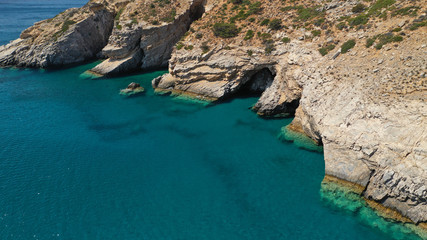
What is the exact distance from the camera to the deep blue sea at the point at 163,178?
23344mm

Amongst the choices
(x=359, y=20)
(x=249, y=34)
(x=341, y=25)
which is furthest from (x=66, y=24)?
(x=359, y=20)

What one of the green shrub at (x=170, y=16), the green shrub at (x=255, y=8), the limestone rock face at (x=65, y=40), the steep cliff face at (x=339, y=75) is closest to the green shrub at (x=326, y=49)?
the steep cliff face at (x=339, y=75)

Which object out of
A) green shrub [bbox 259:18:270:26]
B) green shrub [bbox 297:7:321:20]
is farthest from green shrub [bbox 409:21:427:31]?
green shrub [bbox 259:18:270:26]

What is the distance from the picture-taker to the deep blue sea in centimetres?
2334

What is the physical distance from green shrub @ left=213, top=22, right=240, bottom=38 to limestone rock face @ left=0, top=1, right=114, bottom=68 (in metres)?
39.0

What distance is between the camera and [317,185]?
27.1m

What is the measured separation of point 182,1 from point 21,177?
157 ft

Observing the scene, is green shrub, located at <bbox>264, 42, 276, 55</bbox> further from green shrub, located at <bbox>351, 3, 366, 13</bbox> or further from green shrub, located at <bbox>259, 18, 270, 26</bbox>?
green shrub, located at <bbox>351, 3, 366, 13</bbox>

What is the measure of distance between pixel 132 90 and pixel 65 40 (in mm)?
31563

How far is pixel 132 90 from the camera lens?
53.1 metres

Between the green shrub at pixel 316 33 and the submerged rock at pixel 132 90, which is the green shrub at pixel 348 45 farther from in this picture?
the submerged rock at pixel 132 90

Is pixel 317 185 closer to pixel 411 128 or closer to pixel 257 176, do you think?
pixel 257 176

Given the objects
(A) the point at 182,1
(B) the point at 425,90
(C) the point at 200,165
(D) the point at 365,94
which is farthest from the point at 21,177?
(A) the point at 182,1

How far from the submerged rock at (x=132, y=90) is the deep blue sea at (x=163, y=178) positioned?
196 inches
